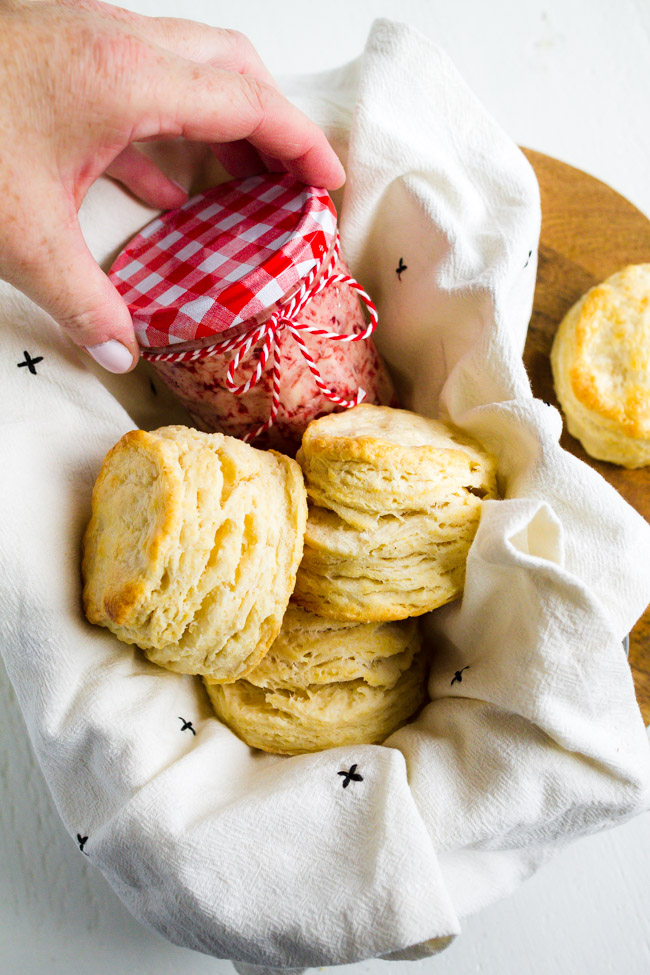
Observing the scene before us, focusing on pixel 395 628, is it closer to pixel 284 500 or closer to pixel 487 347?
pixel 284 500

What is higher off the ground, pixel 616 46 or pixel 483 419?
pixel 616 46

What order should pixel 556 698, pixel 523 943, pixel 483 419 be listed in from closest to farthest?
pixel 556 698, pixel 483 419, pixel 523 943

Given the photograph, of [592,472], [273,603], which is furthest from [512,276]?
[273,603]

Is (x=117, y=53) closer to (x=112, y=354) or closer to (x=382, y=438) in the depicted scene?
(x=112, y=354)

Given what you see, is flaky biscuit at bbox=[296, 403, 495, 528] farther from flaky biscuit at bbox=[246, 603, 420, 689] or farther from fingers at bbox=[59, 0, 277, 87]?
fingers at bbox=[59, 0, 277, 87]

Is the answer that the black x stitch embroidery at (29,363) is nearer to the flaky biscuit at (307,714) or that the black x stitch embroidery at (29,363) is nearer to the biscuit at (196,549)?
the biscuit at (196,549)
